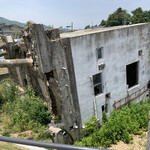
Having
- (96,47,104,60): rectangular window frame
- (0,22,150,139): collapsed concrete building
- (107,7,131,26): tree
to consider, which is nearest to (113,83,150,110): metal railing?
(0,22,150,139): collapsed concrete building

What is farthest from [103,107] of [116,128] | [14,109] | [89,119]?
[14,109]

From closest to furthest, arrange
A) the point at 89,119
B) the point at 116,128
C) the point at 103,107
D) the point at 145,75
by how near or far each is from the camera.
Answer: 1. the point at 116,128
2. the point at 89,119
3. the point at 103,107
4. the point at 145,75

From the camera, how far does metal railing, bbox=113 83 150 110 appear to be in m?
11.5

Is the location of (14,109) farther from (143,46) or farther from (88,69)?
(143,46)

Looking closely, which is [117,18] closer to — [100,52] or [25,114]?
[100,52]

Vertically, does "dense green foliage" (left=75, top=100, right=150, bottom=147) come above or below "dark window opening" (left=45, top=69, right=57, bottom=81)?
below

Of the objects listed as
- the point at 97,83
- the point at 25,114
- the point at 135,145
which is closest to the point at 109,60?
the point at 97,83

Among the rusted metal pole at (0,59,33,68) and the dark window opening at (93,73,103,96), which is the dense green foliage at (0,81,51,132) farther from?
the dark window opening at (93,73,103,96)

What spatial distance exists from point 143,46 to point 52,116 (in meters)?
9.06

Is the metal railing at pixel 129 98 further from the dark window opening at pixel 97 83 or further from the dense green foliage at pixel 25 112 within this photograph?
the dense green foliage at pixel 25 112

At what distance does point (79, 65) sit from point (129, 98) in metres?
5.86

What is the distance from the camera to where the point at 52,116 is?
9.35m

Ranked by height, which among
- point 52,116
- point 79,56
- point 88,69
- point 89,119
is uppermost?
point 79,56

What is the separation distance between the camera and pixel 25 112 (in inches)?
376
